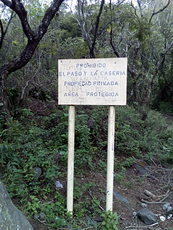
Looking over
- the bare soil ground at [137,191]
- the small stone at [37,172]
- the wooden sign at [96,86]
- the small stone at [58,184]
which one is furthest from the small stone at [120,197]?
the small stone at [37,172]

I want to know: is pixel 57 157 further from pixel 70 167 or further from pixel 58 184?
pixel 70 167

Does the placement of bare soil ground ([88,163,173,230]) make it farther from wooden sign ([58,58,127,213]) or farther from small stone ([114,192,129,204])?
wooden sign ([58,58,127,213])

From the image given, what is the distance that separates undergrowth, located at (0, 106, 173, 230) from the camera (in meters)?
3.54

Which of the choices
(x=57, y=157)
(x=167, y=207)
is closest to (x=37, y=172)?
(x=57, y=157)

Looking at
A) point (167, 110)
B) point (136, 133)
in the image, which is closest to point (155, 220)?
point (136, 133)

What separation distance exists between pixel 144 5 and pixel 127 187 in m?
10.8

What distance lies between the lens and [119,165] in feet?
18.4

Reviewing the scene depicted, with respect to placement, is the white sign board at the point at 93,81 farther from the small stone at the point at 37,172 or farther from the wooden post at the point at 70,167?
the small stone at the point at 37,172

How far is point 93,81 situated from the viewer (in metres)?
3.54

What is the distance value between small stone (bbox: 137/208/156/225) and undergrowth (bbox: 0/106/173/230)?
639 millimetres

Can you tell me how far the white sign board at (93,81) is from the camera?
347 centimetres

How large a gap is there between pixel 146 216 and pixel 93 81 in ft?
7.14

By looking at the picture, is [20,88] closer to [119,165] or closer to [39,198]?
[119,165]

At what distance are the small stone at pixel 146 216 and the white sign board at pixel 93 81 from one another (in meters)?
1.75
